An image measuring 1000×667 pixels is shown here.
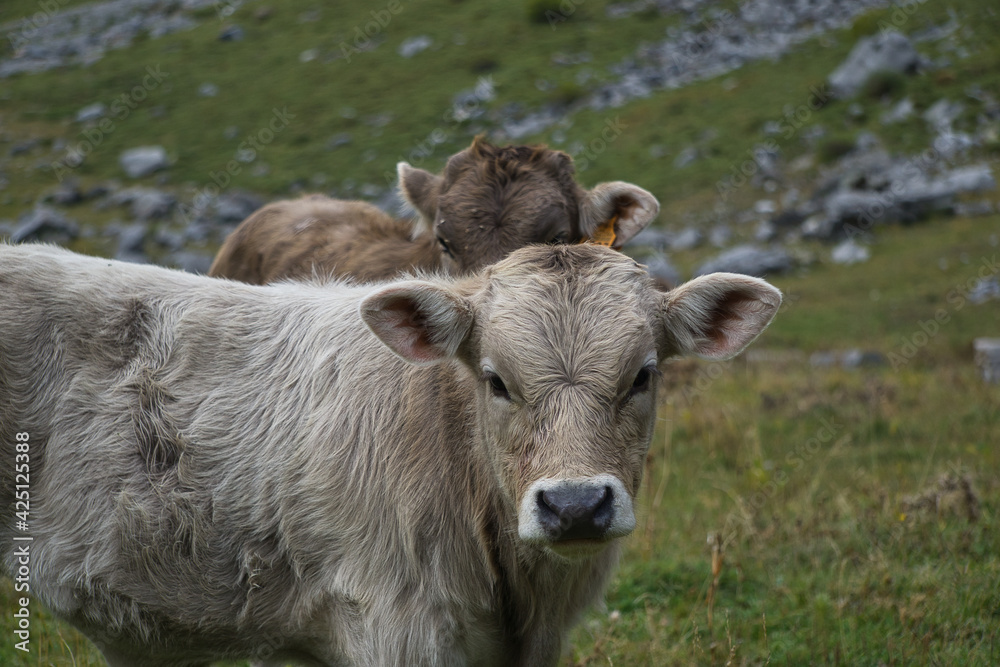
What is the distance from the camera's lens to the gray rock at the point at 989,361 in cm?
1262

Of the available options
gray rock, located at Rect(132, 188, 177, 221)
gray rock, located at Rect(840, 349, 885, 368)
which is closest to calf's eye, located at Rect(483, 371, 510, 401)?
gray rock, located at Rect(840, 349, 885, 368)

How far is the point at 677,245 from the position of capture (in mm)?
29688

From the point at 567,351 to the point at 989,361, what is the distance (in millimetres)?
12067

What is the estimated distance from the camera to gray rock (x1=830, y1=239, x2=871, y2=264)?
82.0ft

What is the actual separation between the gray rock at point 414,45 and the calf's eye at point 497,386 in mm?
50817

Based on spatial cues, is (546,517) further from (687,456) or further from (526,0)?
(526,0)

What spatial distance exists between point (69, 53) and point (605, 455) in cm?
6652

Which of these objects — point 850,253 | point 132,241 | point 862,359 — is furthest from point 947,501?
point 132,241

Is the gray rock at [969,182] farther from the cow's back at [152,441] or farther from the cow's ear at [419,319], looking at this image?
the cow's back at [152,441]

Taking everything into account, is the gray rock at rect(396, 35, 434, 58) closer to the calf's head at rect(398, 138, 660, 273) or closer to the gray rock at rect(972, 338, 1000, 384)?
the gray rock at rect(972, 338, 1000, 384)

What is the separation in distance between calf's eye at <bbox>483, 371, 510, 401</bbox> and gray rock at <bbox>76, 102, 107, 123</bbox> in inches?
2037

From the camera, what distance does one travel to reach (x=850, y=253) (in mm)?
25422

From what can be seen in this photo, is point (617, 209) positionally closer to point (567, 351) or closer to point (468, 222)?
point (468, 222)

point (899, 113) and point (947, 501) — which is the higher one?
point (947, 501)
